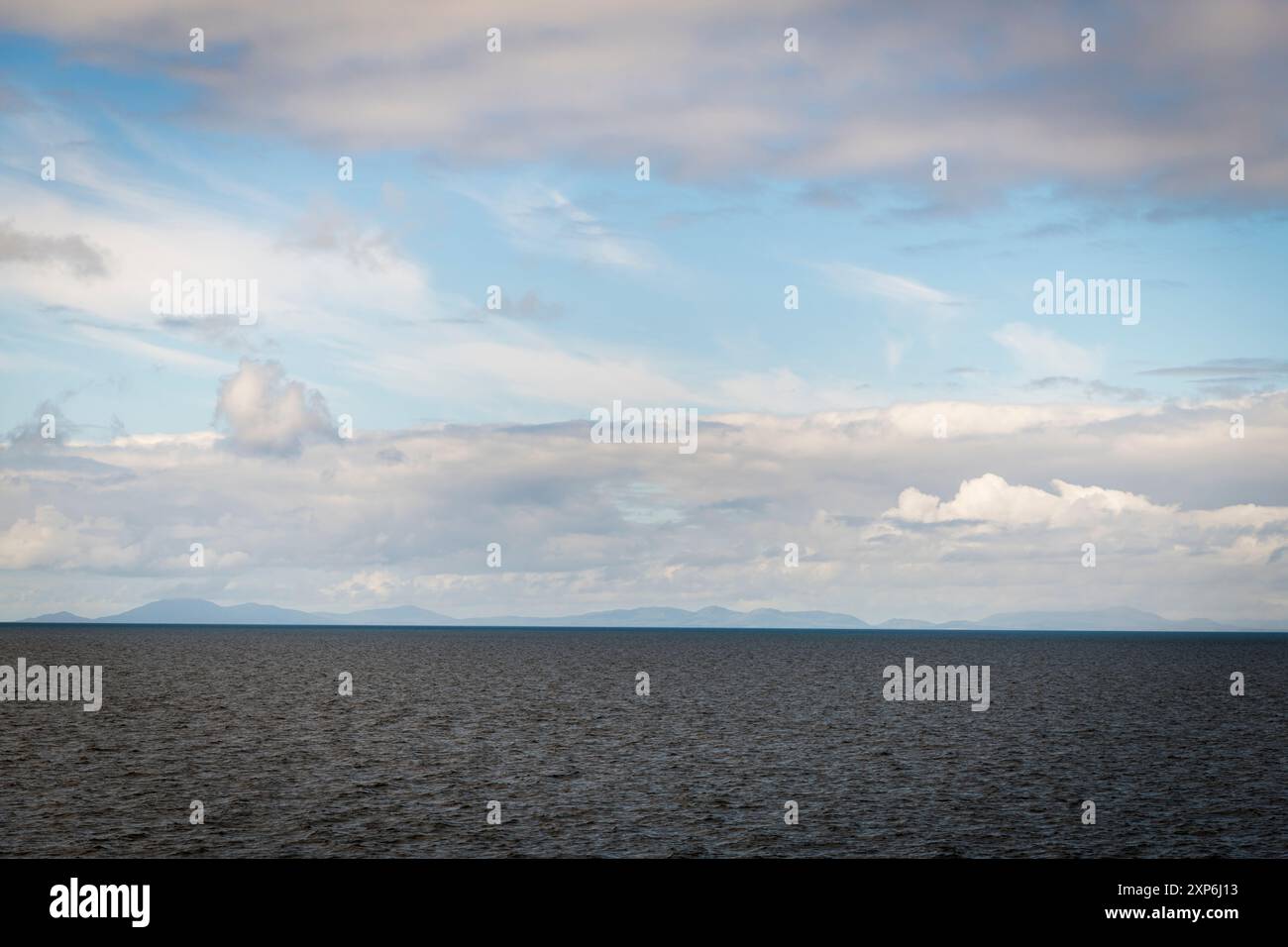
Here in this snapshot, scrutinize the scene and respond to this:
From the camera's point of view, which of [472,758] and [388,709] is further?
[388,709]

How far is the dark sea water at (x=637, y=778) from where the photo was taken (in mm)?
46938

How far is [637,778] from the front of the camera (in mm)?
63719

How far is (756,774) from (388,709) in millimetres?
55037

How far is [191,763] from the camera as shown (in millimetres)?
68375

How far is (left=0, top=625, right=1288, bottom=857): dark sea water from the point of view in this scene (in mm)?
46938
